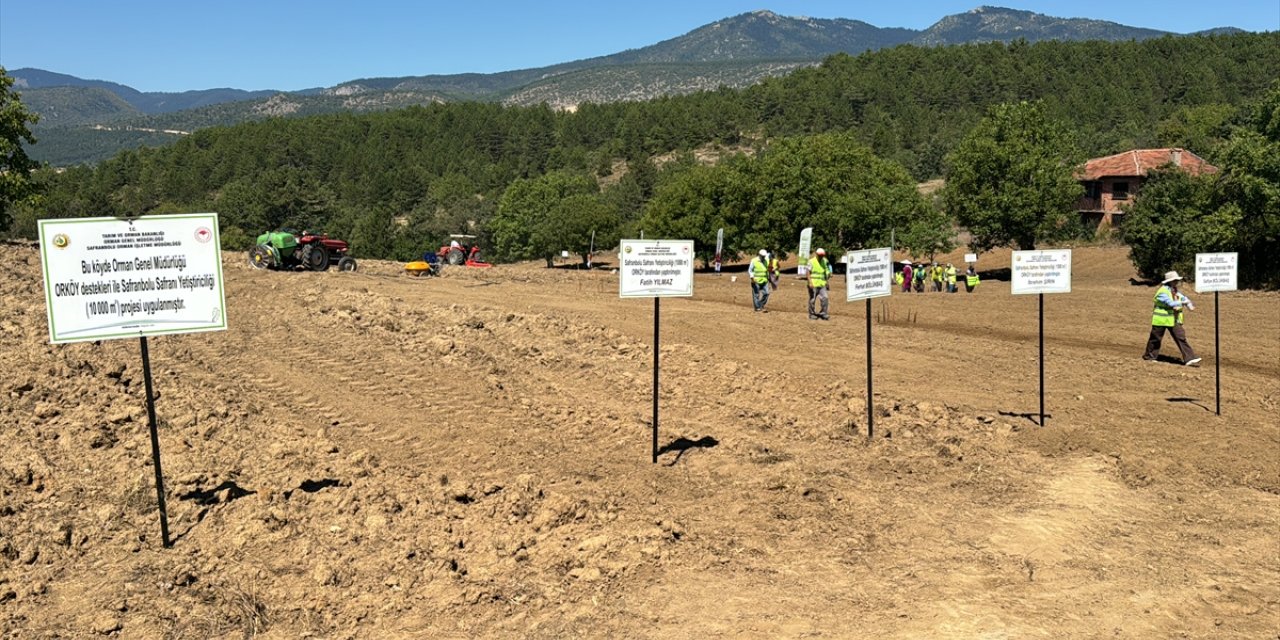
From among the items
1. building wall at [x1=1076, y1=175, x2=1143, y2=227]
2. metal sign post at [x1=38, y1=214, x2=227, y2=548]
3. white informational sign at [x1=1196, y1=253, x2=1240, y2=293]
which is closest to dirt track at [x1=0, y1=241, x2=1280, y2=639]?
metal sign post at [x1=38, y1=214, x2=227, y2=548]

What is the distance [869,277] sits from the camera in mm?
10914

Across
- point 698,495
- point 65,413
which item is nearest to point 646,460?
point 698,495

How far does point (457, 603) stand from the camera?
636 cm

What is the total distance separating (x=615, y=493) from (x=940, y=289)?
108 feet

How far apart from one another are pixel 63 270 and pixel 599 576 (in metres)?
4.60

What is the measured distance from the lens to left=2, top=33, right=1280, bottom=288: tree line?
49750 mm

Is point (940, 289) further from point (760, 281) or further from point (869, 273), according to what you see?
point (869, 273)

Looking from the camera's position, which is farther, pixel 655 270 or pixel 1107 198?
pixel 1107 198

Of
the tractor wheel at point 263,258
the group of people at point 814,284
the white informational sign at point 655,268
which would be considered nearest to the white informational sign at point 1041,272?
the white informational sign at point 655,268

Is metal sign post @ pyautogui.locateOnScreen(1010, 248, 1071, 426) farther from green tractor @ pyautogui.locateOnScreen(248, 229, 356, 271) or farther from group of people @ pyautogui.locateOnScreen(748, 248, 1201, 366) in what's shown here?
green tractor @ pyautogui.locateOnScreen(248, 229, 356, 271)

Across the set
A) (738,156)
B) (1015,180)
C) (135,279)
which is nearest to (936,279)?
(1015,180)

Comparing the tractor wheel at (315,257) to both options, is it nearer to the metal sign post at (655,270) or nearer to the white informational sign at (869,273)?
the metal sign post at (655,270)

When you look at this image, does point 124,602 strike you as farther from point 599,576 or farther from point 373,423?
point 373,423

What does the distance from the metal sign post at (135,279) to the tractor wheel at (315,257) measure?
77.1 ft
